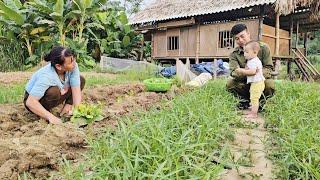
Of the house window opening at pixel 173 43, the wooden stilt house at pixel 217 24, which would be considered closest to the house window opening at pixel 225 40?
the wooden stilt house at pixel 217 24

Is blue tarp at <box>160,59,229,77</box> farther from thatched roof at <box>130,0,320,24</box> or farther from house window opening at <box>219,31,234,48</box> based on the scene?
thatched roof at <box>130,0,320,24</box>

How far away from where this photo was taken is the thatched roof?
9.69 metres

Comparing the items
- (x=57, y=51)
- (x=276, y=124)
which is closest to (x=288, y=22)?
(x=276, y=124)

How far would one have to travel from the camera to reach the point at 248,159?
2443 millimetres

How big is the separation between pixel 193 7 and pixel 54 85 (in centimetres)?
961

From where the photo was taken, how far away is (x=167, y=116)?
9.46 ft

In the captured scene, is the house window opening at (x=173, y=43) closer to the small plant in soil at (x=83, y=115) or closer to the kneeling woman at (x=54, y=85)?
the kneeling woman at (x=54, y=85)

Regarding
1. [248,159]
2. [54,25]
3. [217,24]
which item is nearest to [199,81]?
[248,159]

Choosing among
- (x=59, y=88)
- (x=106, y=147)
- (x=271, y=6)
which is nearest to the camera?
(x=106, y=147)

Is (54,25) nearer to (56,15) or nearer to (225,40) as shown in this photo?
(56,15)

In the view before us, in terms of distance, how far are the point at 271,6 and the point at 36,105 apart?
898 centimetres

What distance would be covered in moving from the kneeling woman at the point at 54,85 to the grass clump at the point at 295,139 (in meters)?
2.17

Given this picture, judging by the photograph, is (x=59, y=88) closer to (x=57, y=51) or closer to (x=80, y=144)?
(x=57, y=51)

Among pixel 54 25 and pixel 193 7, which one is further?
pixel 193 7
